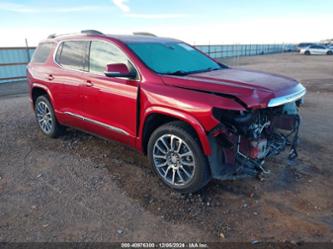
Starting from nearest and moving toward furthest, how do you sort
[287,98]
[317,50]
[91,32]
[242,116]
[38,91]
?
[242,116] → [287,98] → [91,32] → [38,91] → [317,50]

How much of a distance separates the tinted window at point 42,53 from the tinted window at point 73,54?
1.25 ft

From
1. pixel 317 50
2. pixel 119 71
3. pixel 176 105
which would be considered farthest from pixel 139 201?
pixel 317 50

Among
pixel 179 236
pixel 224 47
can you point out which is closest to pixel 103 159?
pixel 179 236

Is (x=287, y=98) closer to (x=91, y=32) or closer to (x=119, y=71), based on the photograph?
(x=119, y=71)

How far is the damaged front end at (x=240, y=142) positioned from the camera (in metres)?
3.20

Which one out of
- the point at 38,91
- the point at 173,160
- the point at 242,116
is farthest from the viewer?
the point at 38,91

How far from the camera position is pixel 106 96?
13.6ft

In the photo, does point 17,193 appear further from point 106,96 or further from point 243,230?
point 243,230

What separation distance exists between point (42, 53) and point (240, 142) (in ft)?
13.6

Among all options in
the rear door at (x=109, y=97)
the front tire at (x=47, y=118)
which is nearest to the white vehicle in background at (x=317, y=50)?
the front tire at (x=47, y=118)

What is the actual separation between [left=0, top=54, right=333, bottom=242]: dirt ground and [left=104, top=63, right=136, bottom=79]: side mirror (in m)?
1.39

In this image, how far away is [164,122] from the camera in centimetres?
381

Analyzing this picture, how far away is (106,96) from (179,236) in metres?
2.17

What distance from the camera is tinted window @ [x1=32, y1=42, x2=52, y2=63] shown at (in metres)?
5.41
